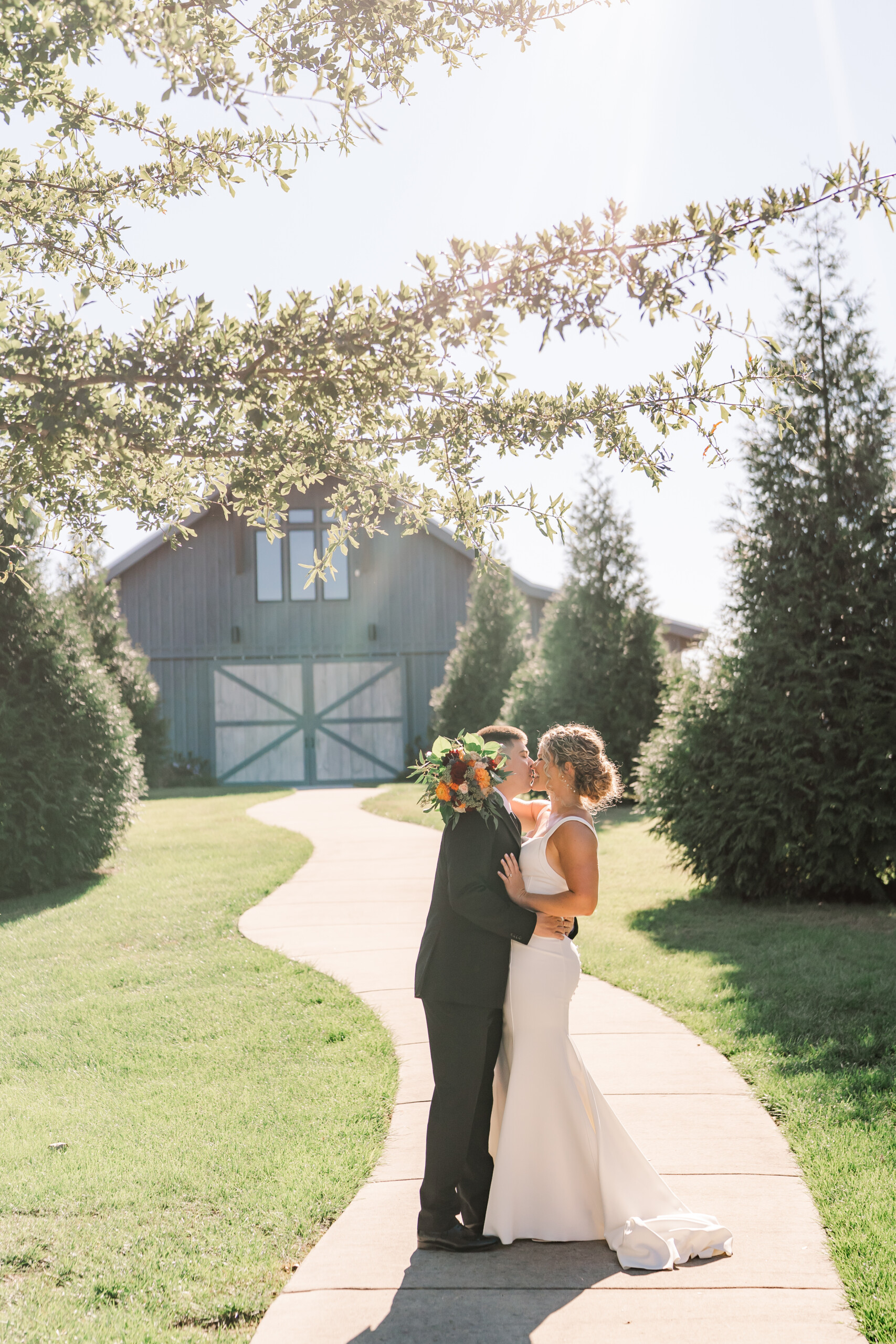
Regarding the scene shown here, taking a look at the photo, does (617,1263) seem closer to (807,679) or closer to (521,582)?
(807,679)

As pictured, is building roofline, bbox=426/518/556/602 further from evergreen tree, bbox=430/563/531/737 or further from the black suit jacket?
the black suit jacket

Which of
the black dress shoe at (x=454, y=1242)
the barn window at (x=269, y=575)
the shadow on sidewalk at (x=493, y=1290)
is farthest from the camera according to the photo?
the barn window at (x=269, y=575)

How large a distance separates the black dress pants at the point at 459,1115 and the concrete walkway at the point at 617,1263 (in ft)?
0.55

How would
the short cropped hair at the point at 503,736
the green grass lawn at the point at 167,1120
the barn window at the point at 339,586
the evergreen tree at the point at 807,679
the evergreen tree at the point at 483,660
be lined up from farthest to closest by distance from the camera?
the barn window at the point at 339,586, the evergreen tree at the point at 483,660, the evergreen tree at the point at 807,679, the short cropped hair at the point at 503,736, the green grass lawn at the point at 167,1120

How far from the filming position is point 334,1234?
12.6ft

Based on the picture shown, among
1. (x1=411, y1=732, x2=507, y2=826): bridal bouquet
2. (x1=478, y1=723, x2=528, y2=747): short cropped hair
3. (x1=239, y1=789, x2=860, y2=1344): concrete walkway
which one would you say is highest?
(x1=478, y1=723, x2=528, y2=747): short cropped hair

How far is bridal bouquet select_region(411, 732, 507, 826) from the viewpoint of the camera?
3816 millimetres

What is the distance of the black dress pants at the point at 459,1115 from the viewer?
12.3 feet

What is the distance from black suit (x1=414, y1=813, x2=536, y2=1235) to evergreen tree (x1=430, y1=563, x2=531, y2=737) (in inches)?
740

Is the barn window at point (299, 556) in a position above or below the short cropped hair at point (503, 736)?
above

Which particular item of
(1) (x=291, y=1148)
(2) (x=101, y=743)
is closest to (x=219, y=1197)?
(1) (x=291, y=1148)

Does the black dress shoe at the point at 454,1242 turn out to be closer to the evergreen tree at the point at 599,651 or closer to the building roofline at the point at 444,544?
the evergreen tree at the point at 599,651

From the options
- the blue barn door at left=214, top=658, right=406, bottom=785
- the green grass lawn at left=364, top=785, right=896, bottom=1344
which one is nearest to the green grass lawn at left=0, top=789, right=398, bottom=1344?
the green grass lawn at left=364, top=785, right=896, bottom=1344

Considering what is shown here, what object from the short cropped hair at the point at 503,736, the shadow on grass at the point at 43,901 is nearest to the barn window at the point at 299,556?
the shadow on grass at the point at 43,901
